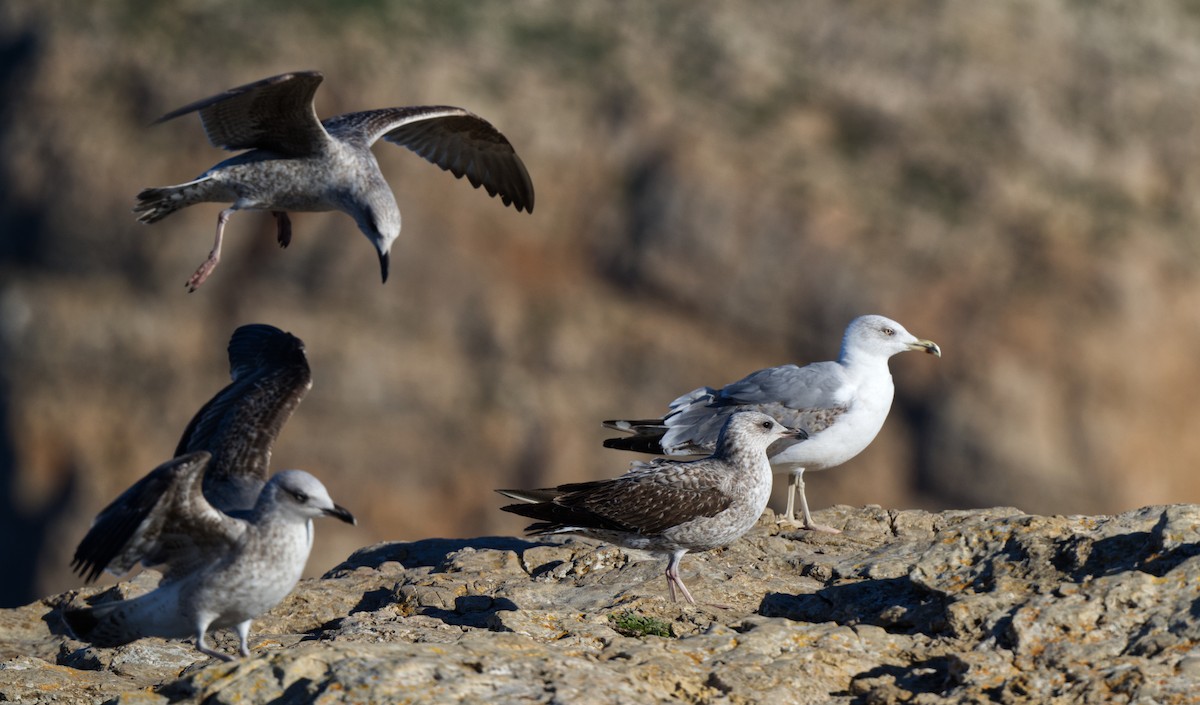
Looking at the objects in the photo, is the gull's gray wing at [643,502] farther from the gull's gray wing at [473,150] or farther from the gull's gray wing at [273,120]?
the gull's gray wing at [473,150]

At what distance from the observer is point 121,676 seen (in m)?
10.4

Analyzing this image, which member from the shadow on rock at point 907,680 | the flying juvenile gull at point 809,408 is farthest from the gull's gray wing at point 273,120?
the shadow on rock at point 907,680

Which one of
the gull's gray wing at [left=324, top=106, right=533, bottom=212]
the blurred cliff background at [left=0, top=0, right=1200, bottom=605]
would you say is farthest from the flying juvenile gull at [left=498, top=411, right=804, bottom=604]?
the blurred cliff background at [left=0, top=0, right=1200, bottom=605]

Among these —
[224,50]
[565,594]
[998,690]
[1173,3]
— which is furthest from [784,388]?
[1173,3]

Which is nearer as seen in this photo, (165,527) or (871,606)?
(165,527)

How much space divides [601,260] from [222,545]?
31.5 metres

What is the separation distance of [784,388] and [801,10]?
31.7 m

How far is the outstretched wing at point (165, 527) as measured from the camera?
888 centimetres

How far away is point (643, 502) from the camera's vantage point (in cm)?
1125

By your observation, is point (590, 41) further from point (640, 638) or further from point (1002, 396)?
point (640, 638)

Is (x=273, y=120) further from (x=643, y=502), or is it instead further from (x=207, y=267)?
(x=643, y=502)

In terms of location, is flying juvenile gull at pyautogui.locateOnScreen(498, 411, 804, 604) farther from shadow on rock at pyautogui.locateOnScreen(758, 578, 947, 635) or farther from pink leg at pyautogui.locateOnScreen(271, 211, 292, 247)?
pink leg at pyautogui.locateOnScreen(271, 211, 292, 247)

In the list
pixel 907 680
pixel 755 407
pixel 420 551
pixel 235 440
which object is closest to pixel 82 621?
pixel 235 440

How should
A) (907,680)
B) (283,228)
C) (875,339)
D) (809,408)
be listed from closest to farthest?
(907,680) → (809,408) → (875,339) → (283,228)
